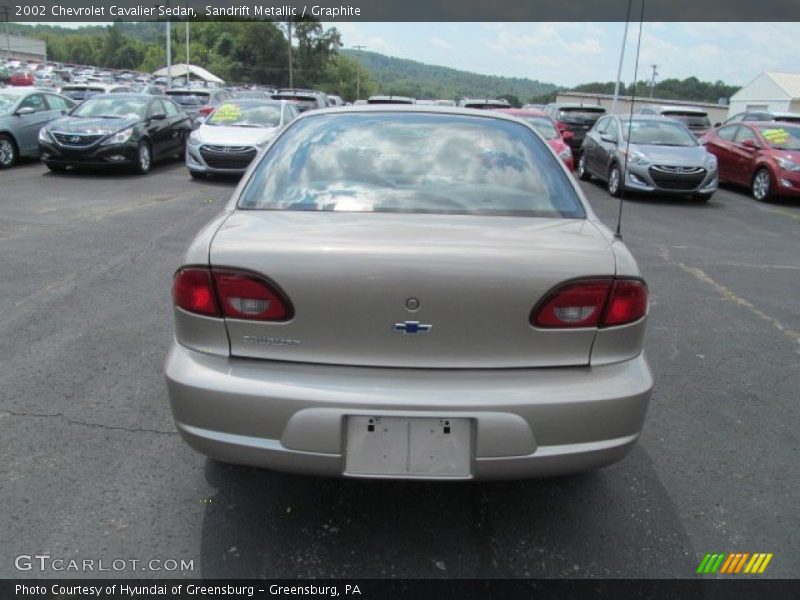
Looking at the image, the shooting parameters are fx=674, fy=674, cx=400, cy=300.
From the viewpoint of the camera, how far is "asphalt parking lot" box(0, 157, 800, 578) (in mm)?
2475

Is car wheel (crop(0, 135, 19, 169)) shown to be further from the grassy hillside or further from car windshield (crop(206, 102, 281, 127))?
the grassy hillside

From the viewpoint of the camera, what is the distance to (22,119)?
1325cm

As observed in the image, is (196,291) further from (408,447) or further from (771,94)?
(771,94)

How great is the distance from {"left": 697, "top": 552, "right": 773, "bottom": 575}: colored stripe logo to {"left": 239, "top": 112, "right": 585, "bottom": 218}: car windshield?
1.42 metres

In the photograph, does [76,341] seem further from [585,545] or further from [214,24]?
[214,24]

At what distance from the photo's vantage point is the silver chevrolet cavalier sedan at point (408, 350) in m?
2.19

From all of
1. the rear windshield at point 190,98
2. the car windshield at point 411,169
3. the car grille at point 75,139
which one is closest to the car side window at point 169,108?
the car grille at point 75,139

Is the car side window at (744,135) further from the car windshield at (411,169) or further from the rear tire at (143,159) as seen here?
the car windshield at (411,169)

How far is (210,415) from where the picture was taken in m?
2.27

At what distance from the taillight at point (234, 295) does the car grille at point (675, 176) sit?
10.7m

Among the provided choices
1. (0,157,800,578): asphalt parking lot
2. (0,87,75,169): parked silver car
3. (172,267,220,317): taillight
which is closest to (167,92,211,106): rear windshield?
(0,87,75,169): parked silver car

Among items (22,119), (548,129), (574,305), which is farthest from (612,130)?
(574,305)

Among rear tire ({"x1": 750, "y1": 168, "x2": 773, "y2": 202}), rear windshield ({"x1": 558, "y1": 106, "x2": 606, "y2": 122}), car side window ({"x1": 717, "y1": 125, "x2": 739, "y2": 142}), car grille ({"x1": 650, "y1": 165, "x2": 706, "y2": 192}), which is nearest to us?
car grille ({"x1": 650, "y1": 165, "x2": 706, "y2": 192})

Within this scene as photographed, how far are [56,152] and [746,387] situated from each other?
11.8 meters
